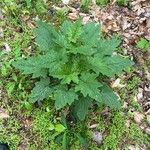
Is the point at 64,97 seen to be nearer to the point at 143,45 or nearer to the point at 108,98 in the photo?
the point at 108,98

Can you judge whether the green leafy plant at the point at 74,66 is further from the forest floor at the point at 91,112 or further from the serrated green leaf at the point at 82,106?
the forest floor at the point at 91,112

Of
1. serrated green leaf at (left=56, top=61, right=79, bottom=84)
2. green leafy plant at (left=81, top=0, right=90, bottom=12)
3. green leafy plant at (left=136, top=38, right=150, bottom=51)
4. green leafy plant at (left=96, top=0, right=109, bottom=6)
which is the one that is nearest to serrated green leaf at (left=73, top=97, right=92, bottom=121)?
serrated green leaf at (left=56, top=61, right=79, bottom=84)

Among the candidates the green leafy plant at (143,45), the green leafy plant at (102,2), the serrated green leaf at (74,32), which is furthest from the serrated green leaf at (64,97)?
the green leafy plant at (102,2)

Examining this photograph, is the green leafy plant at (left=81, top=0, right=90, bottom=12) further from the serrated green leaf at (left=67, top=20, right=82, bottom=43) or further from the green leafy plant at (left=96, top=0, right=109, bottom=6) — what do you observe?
the serrated green leaf at (left=67, top=20, right=82, bottom=43)

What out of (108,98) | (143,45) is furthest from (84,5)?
(108,98)

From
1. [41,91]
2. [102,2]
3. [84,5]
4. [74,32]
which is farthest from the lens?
[102,2]
